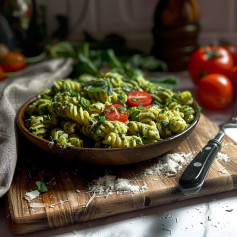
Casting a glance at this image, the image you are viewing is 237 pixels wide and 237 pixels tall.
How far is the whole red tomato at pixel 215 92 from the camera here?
1613 millimetres

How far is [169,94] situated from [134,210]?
1.49 feet

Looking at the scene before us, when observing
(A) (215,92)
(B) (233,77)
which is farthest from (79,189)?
(B) (233,77)

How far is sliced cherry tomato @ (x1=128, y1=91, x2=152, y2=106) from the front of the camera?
4.09 ft

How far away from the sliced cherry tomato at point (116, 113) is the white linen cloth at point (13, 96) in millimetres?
291

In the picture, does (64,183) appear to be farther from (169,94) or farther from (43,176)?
(169,94)

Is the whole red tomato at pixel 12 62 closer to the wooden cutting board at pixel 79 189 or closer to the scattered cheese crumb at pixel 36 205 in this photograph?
the wooden cutting board at pixel 79 189

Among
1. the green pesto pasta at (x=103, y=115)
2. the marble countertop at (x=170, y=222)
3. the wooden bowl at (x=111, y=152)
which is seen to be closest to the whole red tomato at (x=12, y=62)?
the green pesto pasta at (x=103, y=115)

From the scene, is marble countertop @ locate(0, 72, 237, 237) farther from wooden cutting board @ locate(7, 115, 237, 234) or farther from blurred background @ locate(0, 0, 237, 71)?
blurred background @ locate(0, 0, 237, 71)

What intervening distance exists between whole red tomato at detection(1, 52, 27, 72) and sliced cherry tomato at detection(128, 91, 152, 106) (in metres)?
0.90

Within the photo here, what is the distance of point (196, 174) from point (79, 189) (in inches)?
12.2

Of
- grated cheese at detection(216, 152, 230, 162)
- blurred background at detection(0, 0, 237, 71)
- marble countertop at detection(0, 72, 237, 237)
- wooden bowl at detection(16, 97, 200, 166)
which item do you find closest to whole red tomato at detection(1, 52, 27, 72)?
blurred background at detection(0, 0, 237, 71)

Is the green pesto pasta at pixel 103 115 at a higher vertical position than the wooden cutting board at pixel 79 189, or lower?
higher

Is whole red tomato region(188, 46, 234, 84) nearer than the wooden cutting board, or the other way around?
the wooden cutting board

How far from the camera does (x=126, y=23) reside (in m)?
2.30
